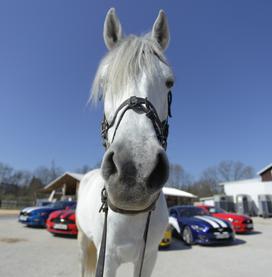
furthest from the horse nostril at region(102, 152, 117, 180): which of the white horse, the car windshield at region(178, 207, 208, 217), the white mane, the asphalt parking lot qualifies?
the car windshield at region(178, 207, 208, 217)

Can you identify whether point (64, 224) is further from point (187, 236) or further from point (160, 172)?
point (160, 172)

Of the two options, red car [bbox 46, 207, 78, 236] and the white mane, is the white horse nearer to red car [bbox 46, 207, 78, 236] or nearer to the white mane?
the white mane

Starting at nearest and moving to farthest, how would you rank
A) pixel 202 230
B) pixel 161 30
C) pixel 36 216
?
1. pixel 161 30
2. pixel 202 230
3. pixel 36 216

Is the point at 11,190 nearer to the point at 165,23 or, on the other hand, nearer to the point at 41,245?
the point at 41,245

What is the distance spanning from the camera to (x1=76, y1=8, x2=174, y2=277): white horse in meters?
1.10

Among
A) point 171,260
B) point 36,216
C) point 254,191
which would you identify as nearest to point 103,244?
point 171,260

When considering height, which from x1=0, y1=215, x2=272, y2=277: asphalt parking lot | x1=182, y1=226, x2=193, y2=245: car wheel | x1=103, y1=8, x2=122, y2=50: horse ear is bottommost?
x1=0, y1=215, x2=272, y2=277: asphalt parking lot

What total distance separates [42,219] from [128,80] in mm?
11696

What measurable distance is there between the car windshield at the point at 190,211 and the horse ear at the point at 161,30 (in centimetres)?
810

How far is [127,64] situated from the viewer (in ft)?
5.08

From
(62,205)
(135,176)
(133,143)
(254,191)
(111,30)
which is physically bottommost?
(135,176)

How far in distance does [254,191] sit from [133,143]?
26.4m

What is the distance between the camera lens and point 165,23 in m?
2.11

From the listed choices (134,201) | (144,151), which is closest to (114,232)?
(134,201)
